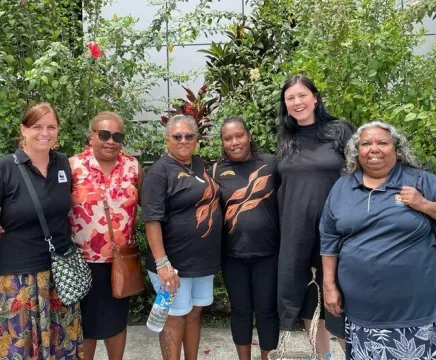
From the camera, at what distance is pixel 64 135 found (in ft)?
12.7

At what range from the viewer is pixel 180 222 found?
3.07m

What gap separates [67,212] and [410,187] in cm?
196

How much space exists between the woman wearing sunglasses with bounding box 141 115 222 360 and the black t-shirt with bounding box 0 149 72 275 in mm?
522

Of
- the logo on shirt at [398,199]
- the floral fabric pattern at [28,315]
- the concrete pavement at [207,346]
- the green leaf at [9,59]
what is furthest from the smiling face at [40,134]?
the concrete pavement at [207,346]

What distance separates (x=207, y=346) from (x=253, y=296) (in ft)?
4.16

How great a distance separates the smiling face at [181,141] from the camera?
3.15 metres

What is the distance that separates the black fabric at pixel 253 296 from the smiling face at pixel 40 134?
4.57ft

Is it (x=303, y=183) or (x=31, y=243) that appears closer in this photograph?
(x=31, y=243)

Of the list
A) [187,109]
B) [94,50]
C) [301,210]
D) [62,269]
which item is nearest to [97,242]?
[62,269]

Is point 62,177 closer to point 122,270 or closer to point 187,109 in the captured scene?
point 122,270

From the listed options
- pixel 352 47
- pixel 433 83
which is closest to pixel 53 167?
pixel 352 47

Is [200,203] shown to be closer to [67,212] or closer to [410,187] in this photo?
[67,212]

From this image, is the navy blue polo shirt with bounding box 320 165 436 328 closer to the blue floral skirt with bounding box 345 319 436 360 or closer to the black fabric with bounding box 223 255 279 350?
the blue floral skirt with bounding box 345 319 436 360

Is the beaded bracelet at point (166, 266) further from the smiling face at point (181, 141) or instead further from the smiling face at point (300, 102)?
A: the smiling face at point (300, 102)
